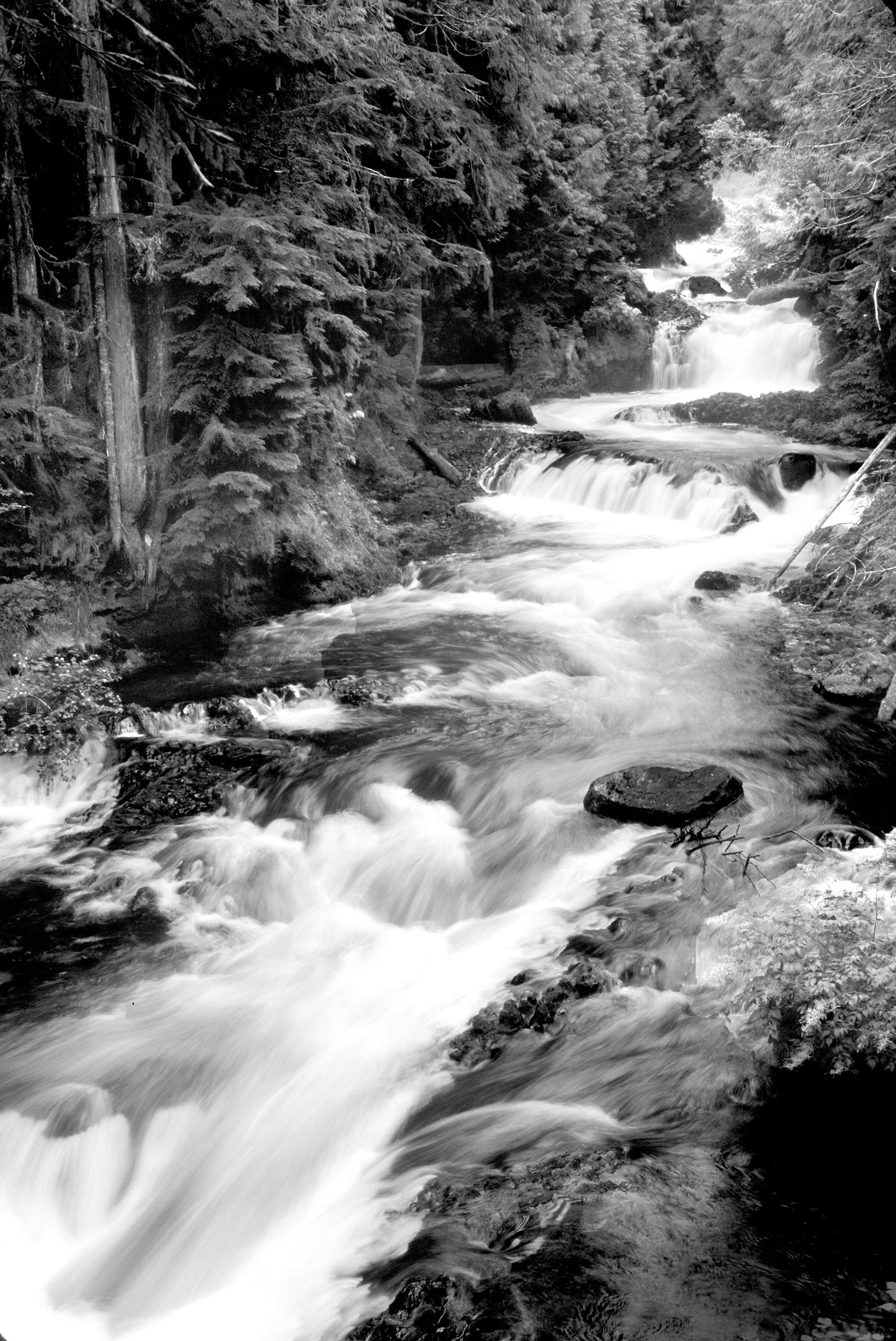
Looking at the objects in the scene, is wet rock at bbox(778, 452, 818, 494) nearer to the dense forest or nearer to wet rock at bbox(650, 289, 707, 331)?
the dense forest

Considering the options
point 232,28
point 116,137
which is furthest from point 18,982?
point 232,28

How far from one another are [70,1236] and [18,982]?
1.74 m

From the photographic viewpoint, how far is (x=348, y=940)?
6035 mm

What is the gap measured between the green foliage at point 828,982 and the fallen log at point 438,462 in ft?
38.0

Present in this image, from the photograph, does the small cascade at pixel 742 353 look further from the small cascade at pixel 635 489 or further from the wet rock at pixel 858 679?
the wet rock at pixel 858 679

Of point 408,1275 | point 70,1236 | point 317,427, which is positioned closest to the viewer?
point 408,1275

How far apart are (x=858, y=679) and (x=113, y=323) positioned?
853 centimetres

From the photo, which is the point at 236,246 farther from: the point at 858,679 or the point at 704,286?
the point at 704,286

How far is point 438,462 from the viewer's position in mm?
14938

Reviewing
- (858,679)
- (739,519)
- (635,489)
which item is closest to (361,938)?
(858,679)

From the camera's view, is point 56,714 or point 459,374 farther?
point 459,374

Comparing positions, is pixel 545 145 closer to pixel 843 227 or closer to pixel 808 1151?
pixel 843 227

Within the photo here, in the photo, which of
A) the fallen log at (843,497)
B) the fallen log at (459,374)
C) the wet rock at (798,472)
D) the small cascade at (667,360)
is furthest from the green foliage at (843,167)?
the fallen log at (459,374)

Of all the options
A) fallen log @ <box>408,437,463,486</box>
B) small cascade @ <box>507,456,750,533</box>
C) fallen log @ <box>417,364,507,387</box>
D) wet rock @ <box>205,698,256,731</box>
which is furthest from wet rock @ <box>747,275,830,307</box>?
wet rock @ <box>205,698,256,731</box>
